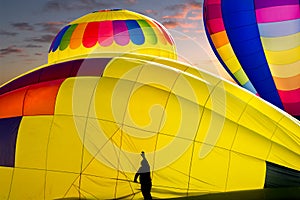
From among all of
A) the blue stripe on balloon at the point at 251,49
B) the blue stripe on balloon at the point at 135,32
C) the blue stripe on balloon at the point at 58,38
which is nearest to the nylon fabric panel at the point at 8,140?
the blue stripe on balloon at the point at 251,49

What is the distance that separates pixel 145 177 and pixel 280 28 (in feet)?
27.0

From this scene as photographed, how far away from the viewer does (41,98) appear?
6.70 m

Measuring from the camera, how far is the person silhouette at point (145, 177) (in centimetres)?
616

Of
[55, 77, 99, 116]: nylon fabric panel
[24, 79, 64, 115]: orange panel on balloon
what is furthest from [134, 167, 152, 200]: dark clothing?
[24, 79, 64, 115]: orange panel on balloon

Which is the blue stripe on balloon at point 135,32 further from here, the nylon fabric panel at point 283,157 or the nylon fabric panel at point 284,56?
the nylon fabric panel at point 283,157

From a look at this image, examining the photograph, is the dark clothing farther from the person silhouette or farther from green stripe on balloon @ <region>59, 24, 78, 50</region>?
green stripe on balloon @ <region>59, 24, 78, 50</region>

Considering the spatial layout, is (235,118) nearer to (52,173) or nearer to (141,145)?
(141,145)

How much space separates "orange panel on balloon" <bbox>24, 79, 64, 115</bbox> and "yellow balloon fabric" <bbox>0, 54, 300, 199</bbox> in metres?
0.02

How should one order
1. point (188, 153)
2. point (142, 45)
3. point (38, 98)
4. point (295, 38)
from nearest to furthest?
point (188, 153), point (38, 98), point (295, 38), point (142, 45)

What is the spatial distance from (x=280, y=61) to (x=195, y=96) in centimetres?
727

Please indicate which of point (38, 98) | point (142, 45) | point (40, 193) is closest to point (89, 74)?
point (38, 98)

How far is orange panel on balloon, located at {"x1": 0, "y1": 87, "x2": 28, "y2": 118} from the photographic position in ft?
22.1

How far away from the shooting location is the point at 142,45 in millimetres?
15688

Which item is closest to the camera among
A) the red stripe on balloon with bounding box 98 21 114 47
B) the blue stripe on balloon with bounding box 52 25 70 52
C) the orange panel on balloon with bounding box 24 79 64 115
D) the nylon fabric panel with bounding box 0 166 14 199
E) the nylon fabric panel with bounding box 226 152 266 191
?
the nylon fabric panel with bounding box 226 152 266 191
